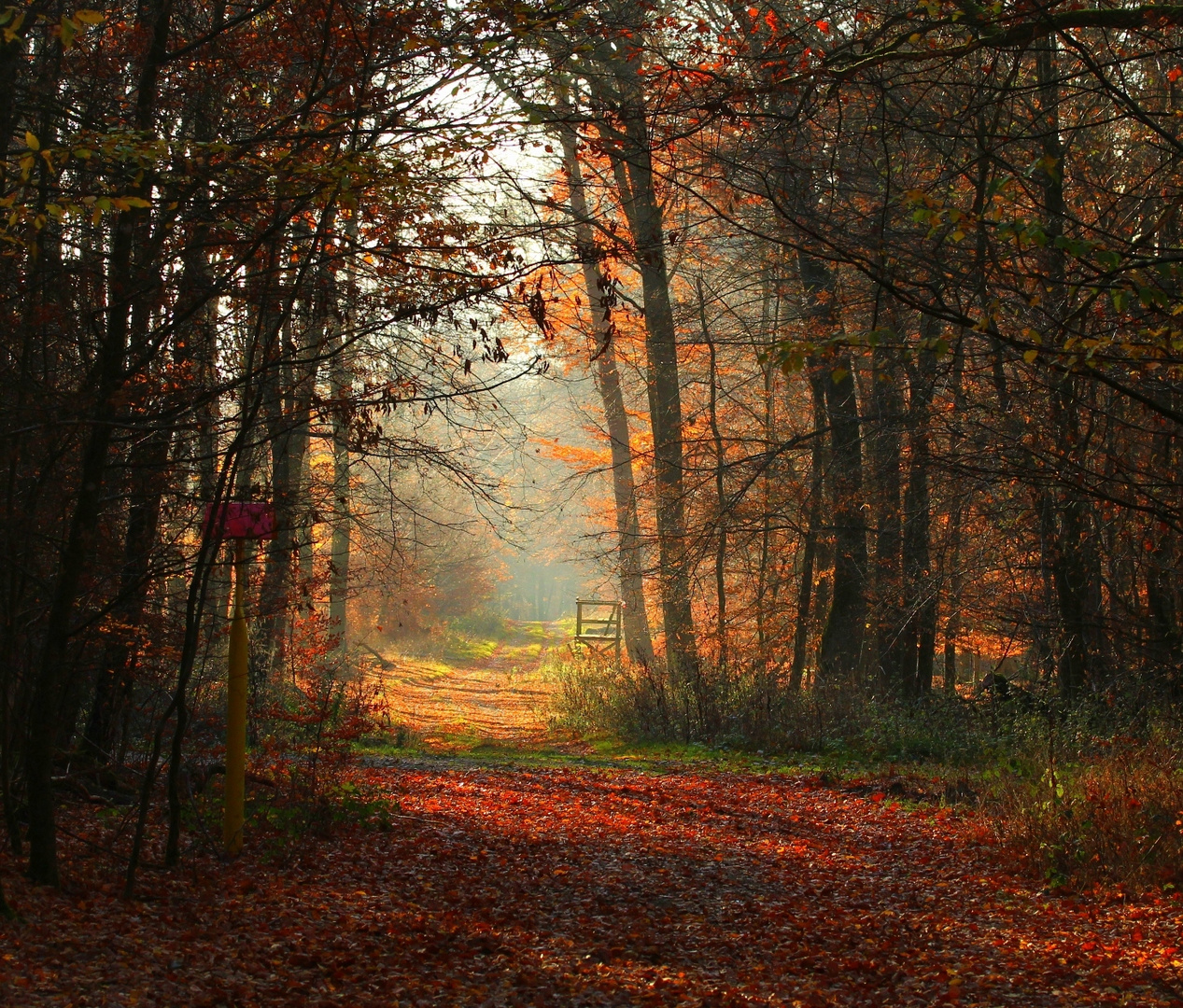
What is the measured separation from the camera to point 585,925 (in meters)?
5.26

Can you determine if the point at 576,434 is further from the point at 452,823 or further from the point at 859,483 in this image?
the point at 452,823

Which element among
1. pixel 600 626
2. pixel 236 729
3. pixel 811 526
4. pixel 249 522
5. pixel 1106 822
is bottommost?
pixel 1106 822

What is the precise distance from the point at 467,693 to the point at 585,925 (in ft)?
62.9

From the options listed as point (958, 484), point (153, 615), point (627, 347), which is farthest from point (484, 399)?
point (627, 347)

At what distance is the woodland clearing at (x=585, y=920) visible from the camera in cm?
414

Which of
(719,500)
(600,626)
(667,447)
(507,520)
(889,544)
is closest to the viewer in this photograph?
(507,520)

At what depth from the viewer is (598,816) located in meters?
8.07

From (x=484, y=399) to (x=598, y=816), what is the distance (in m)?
4.15

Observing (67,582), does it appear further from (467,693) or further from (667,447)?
(467,693)

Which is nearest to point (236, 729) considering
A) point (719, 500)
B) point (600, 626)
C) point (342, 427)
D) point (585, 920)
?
point (585, 920)

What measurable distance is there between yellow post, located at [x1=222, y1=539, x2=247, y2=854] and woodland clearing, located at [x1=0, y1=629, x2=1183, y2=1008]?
190 mm

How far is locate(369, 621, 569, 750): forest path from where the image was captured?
16188 millimetres

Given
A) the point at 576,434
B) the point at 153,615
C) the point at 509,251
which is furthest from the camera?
the point at 576,434

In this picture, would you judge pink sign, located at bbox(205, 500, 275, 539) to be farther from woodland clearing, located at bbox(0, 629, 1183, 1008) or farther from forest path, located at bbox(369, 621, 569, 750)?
forest path, located at bbox(369, 621, 569, 750)
